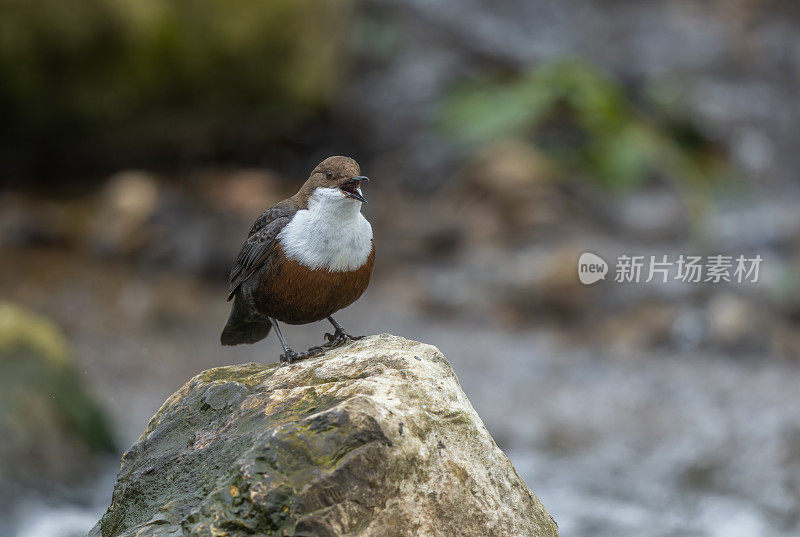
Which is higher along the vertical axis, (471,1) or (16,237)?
(471,1)

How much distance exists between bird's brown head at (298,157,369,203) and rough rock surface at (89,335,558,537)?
1.96 ft

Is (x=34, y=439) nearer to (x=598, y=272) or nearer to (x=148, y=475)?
(x=148, y=475)

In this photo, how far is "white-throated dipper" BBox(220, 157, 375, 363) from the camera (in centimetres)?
346

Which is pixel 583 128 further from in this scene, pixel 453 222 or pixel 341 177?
pixel 341 177

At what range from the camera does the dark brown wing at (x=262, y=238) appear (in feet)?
12.0

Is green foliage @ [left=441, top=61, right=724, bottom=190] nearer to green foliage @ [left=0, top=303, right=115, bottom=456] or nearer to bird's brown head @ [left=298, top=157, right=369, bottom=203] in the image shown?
green foliage @ [left=0, top=303, right=115, bottom=456]

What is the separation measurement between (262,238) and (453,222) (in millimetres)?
6994

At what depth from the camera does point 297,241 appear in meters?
3.54

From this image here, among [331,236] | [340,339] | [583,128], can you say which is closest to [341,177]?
[331,236]

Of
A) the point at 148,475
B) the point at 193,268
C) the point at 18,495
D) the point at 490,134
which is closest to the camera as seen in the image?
the point at 148,475

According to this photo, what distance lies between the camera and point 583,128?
11.8 meters

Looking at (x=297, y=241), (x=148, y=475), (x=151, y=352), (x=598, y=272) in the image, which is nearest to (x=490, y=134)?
(x=598, y=272)

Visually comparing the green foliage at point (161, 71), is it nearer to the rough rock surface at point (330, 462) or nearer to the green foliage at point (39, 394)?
the green foliage at point (39, 394)

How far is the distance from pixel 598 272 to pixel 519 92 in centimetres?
340
